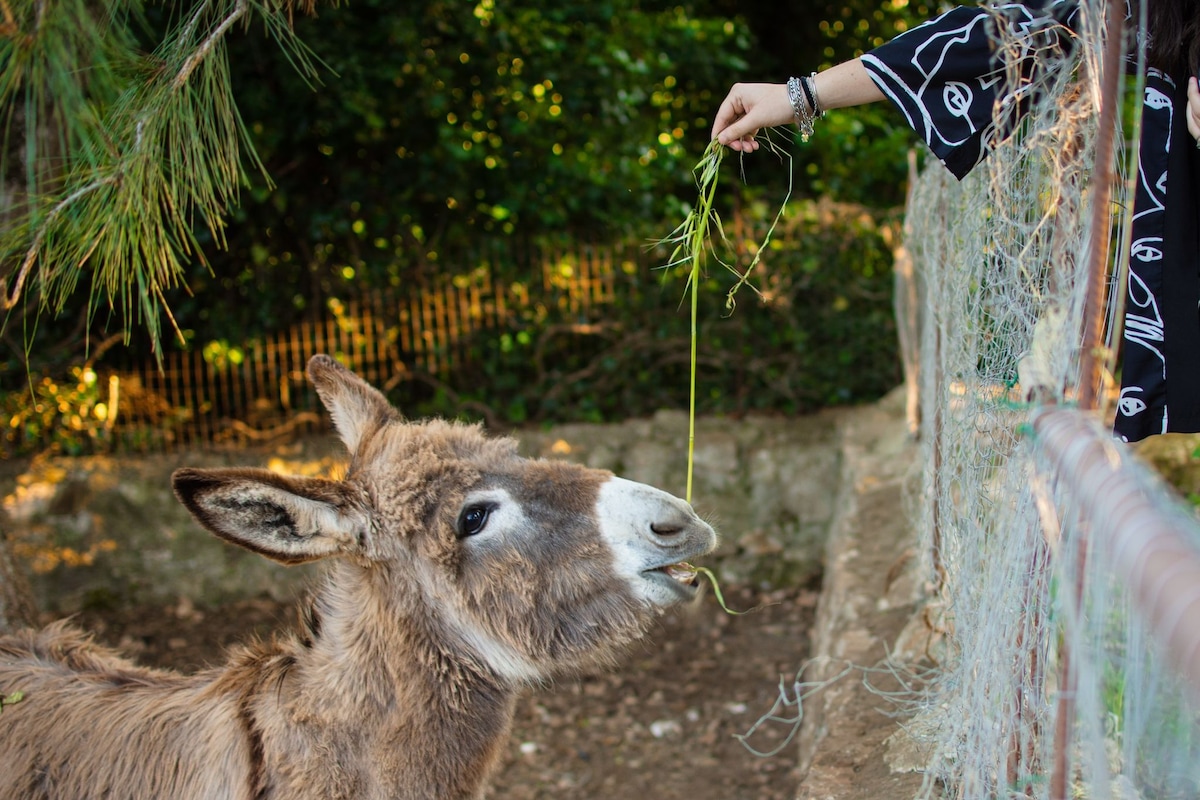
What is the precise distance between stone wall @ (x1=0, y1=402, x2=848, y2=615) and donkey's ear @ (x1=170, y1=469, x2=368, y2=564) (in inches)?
149

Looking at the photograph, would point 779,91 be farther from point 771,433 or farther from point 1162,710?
point 771,433

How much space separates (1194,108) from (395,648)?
2.13 metres

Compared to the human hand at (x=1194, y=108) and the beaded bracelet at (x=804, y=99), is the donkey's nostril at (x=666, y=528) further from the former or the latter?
the human hand at (x=1194, y=108)

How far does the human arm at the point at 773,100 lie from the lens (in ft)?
6.84

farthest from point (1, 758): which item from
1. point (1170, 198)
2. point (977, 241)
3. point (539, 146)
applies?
point (539, 146)

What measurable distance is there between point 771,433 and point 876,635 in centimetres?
313

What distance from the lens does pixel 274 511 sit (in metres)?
2.07

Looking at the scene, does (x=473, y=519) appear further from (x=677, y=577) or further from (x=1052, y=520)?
(x=1052, y=520)

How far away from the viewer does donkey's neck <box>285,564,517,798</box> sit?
2154 mm

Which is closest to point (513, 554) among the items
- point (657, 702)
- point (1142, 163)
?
point (1142, 163)

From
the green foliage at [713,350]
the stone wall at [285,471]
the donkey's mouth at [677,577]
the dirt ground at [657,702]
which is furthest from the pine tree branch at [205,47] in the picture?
the green foliage at [713,350]

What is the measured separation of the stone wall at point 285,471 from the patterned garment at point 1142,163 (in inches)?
167

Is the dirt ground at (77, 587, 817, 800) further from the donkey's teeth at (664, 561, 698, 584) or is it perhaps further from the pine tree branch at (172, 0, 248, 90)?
the pine tree branch at (172, 0, 248, 90)

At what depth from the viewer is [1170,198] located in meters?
1.90
